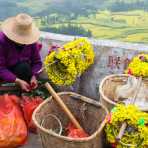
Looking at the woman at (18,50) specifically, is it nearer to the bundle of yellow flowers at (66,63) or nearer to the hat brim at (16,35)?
the hat brim at (16,35)

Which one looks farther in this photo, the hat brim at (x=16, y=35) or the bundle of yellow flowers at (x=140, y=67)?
the hat brim at (x=16, y=35)

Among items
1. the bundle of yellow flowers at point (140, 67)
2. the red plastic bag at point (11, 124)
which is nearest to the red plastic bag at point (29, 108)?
the red plastic bag at point (11, 124)

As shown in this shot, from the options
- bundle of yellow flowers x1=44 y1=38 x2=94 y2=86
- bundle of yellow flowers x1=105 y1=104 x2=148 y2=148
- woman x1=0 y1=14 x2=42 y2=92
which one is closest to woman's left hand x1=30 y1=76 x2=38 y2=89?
woman x1=0 y1=14 x2=42 y2=92

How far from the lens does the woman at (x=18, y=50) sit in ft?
15.9

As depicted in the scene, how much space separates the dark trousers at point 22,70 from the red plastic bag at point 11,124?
0.26 m

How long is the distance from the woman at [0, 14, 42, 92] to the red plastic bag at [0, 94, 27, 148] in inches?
8.6

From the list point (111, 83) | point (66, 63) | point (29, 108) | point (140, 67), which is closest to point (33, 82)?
point (29, 108)

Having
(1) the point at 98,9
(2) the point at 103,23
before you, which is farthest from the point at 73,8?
(2) the point at 103,23

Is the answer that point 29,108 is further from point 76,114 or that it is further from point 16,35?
point 16,35

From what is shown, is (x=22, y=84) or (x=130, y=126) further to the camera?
(x=22, y=84)

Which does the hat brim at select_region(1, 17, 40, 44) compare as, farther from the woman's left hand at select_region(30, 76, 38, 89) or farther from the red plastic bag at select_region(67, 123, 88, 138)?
the red plastic bag at select_region(67, 123, 88, 138)

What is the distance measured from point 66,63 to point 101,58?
597mm

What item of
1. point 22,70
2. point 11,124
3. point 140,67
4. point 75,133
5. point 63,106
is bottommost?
point 11,124

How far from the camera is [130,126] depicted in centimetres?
380
